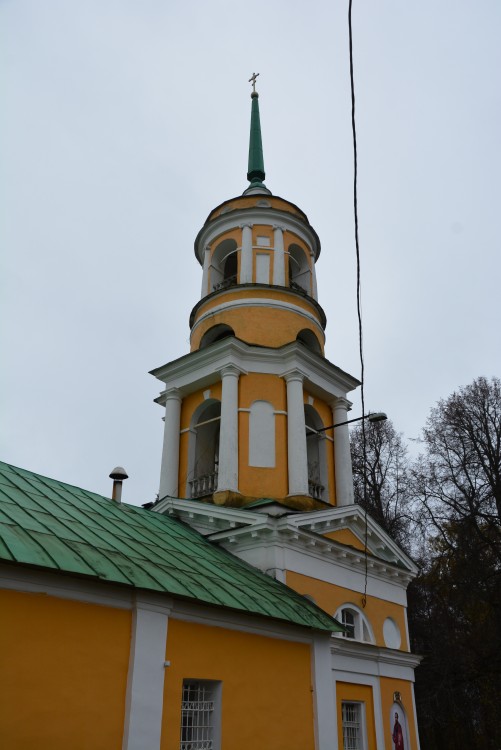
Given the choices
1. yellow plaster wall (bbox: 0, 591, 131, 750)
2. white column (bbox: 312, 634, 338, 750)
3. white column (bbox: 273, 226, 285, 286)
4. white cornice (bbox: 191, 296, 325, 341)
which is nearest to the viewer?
yellow plaster wall (bbox: 0, 591, 131, 750)

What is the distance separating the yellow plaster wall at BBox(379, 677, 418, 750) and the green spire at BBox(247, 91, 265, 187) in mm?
13321

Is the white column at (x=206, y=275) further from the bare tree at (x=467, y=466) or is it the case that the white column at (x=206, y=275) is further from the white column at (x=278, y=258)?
the bare tree at (x=467, y=466)

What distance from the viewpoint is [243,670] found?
371 inches

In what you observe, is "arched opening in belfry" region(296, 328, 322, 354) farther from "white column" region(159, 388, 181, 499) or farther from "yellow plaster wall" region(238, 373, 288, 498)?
"white column" region(159, 388, 181, 499)

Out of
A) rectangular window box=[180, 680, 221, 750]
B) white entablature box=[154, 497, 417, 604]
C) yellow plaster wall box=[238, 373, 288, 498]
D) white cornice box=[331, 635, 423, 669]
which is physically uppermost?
yellow plaster wall box=[238, 373, 288, 498]

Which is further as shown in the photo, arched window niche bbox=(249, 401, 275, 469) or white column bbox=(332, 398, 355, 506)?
white column bbox=(332, 398, 355, 506)

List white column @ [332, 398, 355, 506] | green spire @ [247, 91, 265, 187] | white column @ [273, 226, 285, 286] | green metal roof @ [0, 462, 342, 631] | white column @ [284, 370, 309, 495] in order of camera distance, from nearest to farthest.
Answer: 1. green metal roof @ [0, 462, 342, 631]
2. white column @ [284, 370, 309, 495]
3. white column @ [332, 398, 355, 506]
4. white column @ [273, 226, 285, 286]
5. green spire @ [247, 91, 265, 187]

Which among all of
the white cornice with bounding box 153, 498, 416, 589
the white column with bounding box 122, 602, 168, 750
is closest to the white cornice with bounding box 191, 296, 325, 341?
the white cornice with bounding box 153, 498, 416, 589

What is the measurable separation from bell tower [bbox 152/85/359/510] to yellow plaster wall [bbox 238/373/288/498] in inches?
0.9

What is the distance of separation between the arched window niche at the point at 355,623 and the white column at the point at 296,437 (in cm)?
235

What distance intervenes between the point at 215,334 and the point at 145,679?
9975 millimetres

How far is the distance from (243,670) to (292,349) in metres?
7.43

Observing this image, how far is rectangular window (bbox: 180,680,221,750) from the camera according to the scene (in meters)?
8.70

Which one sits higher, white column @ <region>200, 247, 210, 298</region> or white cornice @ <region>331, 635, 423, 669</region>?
white column @ <region>200, 247, 210, 298</region>
